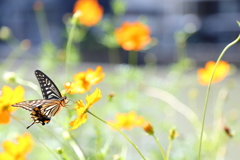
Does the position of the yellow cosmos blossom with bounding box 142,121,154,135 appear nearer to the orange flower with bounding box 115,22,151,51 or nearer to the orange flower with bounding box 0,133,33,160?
the orange flower with bounding box 0,133,33,160

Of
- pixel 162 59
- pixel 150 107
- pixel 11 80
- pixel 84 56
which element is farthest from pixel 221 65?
pixel 84 56

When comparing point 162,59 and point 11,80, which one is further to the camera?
point 162,59

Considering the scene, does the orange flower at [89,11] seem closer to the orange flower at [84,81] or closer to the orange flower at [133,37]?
the orange flower at [133,37]

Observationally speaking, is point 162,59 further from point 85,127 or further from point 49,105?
point 49,105

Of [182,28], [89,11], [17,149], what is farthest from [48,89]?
[182,28]

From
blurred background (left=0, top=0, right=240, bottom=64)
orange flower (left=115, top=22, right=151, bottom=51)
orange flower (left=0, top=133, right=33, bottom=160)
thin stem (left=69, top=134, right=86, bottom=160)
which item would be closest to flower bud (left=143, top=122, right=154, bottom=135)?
thin stem (left=69, top=134, right=86, bottom=160)

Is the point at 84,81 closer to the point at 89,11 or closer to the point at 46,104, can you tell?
the point at 46,104
